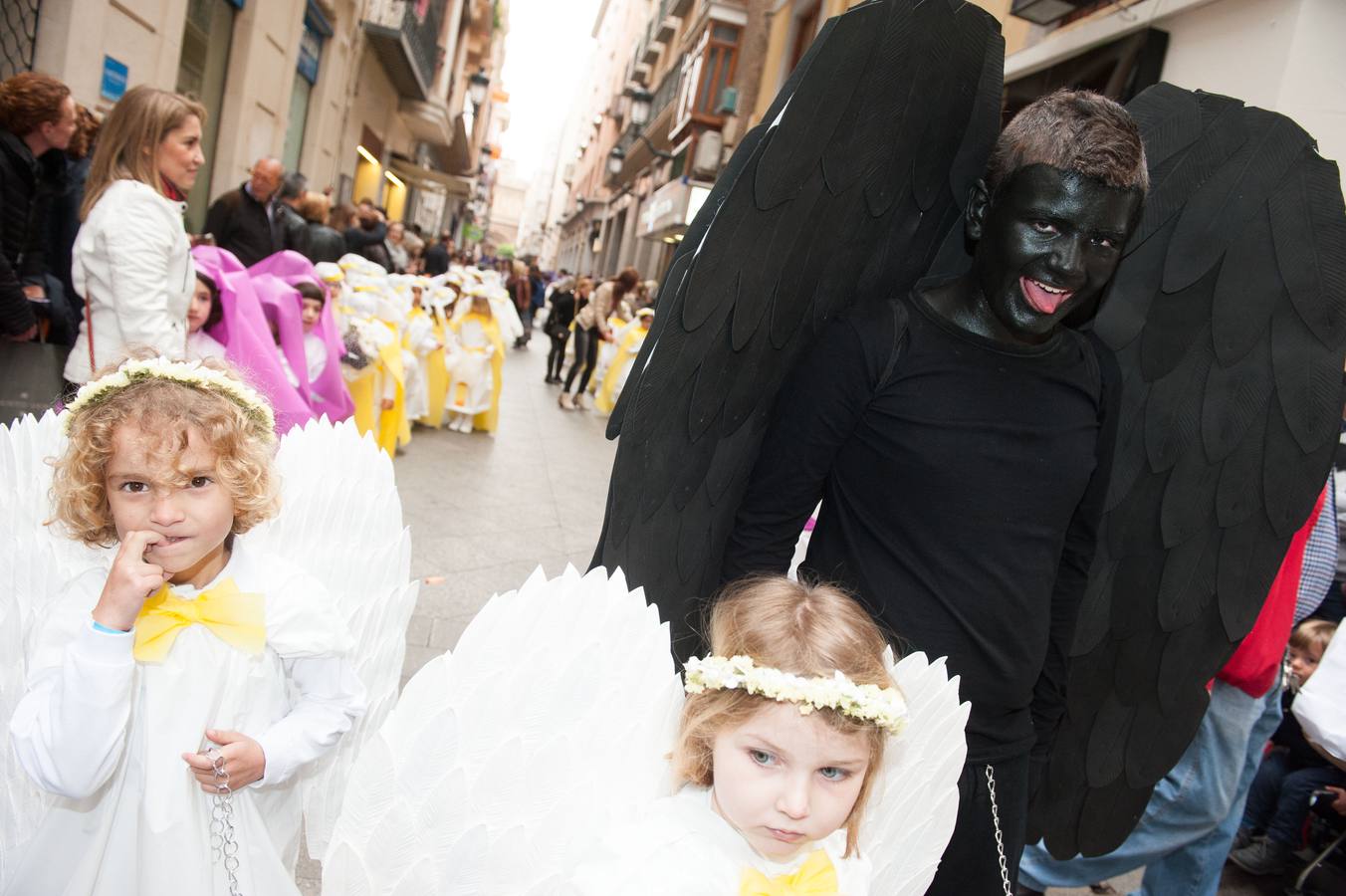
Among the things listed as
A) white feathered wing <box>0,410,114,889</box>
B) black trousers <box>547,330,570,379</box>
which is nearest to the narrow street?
white feathered wing <box>0,410,114,889</box>

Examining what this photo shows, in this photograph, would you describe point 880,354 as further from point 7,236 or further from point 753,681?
point 7,236

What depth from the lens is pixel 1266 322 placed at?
6.13 feet

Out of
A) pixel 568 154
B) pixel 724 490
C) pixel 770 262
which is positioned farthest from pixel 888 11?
pixel 568 154

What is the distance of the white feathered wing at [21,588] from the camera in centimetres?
174

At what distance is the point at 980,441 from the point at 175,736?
4.41ft

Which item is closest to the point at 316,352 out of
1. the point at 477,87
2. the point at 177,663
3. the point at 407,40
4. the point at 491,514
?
the point at 491,514

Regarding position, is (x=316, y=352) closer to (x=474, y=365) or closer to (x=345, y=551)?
(x=474, y=365)

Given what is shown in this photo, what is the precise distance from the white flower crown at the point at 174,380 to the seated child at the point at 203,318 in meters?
2.44

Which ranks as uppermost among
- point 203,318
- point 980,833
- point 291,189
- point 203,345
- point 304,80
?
point 304,80

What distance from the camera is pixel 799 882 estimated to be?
139 centimetres

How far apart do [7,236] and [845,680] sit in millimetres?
4010

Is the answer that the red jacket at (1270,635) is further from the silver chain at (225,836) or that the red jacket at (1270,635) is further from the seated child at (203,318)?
the seated child at (203,318)

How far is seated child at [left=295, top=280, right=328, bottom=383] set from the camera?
5.44 m

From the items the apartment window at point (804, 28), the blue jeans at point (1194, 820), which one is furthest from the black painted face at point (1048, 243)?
the apartment window at point (804, 28)
